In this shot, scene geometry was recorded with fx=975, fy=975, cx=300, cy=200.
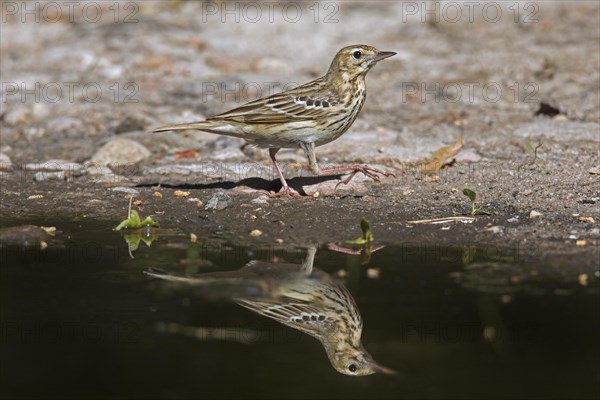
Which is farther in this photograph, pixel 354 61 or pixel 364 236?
pixel 354 61

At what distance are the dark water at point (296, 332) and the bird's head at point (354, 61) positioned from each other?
8.27 ft

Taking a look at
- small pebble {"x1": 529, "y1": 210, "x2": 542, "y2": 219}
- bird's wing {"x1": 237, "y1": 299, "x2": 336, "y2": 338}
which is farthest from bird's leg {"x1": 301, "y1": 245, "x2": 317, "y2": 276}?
small pebble {"x1": 529, "y1": 210, "x2": 542, "y2": 219}

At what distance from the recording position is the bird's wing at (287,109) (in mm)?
8609

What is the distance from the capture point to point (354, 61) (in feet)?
29.4

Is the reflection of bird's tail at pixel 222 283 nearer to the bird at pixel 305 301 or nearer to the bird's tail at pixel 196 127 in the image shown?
the bird at pixel 305 301

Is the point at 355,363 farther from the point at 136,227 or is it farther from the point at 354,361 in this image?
the point at 136,227

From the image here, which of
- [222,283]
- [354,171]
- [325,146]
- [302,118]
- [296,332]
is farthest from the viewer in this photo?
[325,146]

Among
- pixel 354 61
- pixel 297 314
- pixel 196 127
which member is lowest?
pixel 297 314

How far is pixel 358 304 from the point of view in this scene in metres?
5.83

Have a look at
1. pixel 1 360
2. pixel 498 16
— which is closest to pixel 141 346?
pixel 1 360

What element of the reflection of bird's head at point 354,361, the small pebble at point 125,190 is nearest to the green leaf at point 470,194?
the reflection of bird's head at point 354,361

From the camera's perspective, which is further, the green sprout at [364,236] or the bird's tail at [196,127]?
the bird's tail at [196,127]

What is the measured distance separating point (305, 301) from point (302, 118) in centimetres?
294

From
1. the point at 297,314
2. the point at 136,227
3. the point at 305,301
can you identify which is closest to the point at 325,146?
the point at 136,227
